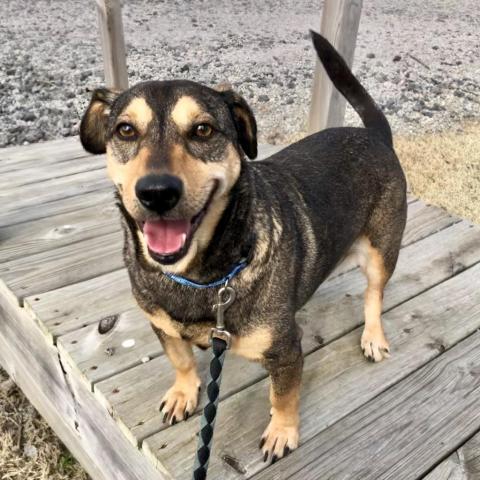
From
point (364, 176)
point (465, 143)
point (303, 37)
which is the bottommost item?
point (303, 37)

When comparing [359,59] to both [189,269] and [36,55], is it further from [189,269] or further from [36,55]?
[189,269]

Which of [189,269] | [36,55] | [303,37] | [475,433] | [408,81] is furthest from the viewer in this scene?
[303,37]

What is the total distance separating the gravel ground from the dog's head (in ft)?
15.8

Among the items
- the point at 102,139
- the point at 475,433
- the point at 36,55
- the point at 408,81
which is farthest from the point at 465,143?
the point at 36,55

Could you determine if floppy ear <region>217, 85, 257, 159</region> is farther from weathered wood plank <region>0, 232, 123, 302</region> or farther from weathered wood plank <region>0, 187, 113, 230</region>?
weathered wood plank <region>0, 187, 113, 230</region>

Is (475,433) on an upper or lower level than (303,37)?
upper

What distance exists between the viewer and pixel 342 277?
3.37 m

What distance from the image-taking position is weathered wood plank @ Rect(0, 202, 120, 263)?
11.4 feet

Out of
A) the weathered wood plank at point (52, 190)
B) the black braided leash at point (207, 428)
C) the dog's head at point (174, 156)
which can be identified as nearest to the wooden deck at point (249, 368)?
the weathered wood plank at point (52, 190)

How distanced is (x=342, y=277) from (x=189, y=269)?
1.62 metres

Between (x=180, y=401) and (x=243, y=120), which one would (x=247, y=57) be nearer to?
(x=243, y=120)

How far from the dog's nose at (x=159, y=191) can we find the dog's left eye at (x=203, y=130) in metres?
0.33

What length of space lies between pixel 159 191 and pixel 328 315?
1.65 m

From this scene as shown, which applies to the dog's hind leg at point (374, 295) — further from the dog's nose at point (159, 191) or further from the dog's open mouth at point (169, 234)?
the dog's nose at point (159, 191)
